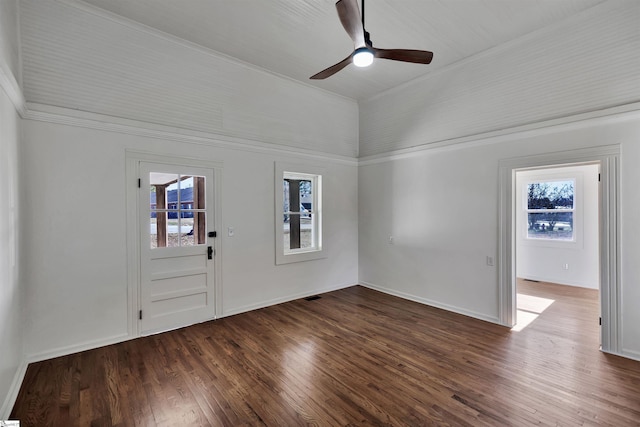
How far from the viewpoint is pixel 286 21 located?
337 centimetres

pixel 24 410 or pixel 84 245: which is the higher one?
pixel 84 245

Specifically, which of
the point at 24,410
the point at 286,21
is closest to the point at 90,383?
the point at 24,410

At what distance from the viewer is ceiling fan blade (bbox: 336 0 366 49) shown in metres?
2.09

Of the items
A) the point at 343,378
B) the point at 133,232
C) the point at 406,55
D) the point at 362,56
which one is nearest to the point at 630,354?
the point at 343,378

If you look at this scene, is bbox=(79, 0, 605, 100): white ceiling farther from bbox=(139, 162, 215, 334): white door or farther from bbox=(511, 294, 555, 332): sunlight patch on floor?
bbox=(511, 294, 555, 332): sunlight patch on floor

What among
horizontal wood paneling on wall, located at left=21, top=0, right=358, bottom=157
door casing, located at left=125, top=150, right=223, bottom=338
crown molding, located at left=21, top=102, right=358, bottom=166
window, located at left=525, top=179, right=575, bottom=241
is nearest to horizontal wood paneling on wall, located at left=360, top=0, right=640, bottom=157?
horizontal wood paneling on wall, located at left=21, top=0, right=358, bottom=157

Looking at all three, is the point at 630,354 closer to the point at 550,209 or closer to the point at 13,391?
the point at 550,209

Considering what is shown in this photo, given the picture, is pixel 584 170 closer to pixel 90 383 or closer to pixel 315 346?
pixel 315 346

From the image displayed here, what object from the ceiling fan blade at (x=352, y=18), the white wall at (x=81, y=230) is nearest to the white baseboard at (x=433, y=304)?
the white wall at (x=81, y=230)

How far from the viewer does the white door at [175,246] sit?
359 cm

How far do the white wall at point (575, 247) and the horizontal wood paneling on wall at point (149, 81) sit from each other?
500cm

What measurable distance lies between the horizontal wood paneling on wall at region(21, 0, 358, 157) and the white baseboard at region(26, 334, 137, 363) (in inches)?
99.7

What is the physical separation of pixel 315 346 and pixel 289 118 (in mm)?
3499

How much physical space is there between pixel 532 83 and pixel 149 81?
15.4 ft
